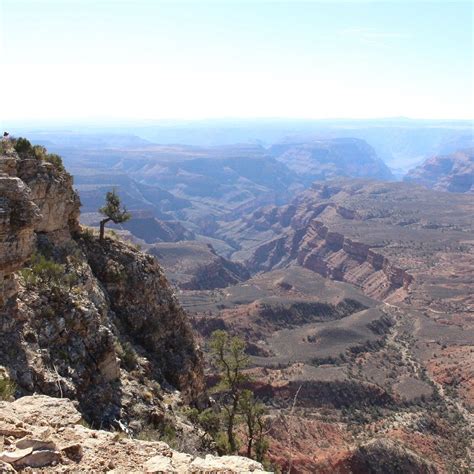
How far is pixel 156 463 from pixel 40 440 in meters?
2.30

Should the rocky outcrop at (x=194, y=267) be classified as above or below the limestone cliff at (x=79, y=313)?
below

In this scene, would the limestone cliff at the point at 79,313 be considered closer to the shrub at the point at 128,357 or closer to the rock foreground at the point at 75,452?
the shrub at the point at 128,357

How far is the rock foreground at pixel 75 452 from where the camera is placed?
29.9 feet

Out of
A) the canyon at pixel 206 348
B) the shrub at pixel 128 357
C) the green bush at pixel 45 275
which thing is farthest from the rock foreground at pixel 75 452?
the shrub at pixel 128 357

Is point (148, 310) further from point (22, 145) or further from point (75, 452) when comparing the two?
point (75, 452)

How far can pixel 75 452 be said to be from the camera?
981 cm

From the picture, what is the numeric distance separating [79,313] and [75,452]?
11.1 meters

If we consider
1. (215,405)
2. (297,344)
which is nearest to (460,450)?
(215,405)

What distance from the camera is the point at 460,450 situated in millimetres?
48219

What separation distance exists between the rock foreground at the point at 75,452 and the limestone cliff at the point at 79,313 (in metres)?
5.02

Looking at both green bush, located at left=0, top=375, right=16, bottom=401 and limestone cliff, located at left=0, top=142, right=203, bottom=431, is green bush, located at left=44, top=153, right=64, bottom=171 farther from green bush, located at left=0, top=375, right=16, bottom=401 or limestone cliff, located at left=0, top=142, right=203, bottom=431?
green bush, located at left=0, top=375, right=16, bottom=401

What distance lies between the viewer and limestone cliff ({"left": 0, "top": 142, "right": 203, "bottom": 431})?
1706cm

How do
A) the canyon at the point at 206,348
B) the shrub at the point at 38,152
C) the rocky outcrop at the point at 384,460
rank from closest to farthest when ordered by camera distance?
the canyon at the point at 206,348
the shrub at the point at 38,152
the rocky outcrop at the point at 384,460

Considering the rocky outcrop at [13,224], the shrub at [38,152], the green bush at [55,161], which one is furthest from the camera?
the green bush at [55,161]
